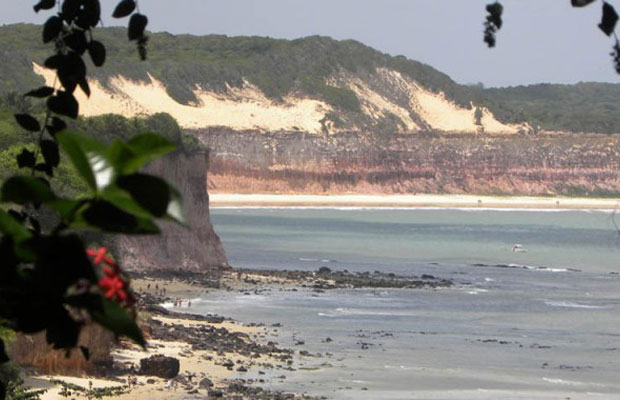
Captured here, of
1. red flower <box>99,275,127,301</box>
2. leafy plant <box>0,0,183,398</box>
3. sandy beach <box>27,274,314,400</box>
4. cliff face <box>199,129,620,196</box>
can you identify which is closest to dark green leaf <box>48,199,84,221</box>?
leafy plant <box>0,0,183,398</box>

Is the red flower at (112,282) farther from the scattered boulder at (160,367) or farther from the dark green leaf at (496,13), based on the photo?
the scattered boulder at (160,367)

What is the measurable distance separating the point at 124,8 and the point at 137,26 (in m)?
0.06

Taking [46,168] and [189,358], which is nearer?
[46,168]

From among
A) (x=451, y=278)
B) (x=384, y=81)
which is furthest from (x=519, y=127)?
(x=451, y=278)

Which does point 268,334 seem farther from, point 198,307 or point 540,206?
point 540,206

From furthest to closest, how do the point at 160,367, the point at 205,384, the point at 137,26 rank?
1. the point at 160,367
2. the point at 205,384
3. the point at 137,26

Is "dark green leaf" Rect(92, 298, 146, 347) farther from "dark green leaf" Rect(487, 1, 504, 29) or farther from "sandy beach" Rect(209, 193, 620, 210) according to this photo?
"sandy beach" Rect(209, 193, 620, 210)

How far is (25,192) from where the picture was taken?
1.99 metres

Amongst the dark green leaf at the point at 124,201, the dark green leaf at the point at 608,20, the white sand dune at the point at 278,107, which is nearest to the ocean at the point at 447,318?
the dark green leaf at the point at 608,20

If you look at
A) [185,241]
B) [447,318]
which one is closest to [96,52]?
[447,318]

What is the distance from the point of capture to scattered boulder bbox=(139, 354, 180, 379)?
2255cm

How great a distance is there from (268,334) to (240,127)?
361ft

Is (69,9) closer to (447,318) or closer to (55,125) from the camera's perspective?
(55,125)

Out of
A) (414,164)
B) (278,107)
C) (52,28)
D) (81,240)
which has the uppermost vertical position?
(278,107)
